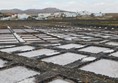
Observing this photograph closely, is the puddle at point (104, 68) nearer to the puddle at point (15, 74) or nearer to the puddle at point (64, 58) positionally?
the puddle at point (64, 58)

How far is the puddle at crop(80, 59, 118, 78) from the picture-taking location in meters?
4.29

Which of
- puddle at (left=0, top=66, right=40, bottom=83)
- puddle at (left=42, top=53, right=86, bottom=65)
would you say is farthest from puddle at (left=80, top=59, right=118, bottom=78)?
puddle at (left=0, top=66, right=40, bottom=83)

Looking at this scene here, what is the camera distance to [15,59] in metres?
5.23

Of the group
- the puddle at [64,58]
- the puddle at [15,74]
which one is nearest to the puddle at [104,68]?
the puddle at [64,58]

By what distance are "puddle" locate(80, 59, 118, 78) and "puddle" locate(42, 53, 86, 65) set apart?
531 millimetres

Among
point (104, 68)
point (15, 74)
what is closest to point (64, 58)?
point (104, 68)

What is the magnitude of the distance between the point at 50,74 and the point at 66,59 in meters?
1.31

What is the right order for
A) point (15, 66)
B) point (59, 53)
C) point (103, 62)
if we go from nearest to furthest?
point (15, 66), point (103, 62), point (59, 53)

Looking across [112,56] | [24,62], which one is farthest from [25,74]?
[112,56]

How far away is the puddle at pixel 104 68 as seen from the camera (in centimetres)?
429

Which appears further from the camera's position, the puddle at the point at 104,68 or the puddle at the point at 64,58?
the puddle at the point at 64,58

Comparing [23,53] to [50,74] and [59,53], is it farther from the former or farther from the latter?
[50,74]

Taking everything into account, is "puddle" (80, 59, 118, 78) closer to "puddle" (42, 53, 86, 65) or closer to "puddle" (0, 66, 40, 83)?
"puddle" (42, 53, 86, 65)

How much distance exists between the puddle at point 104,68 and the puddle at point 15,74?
1066 mm
